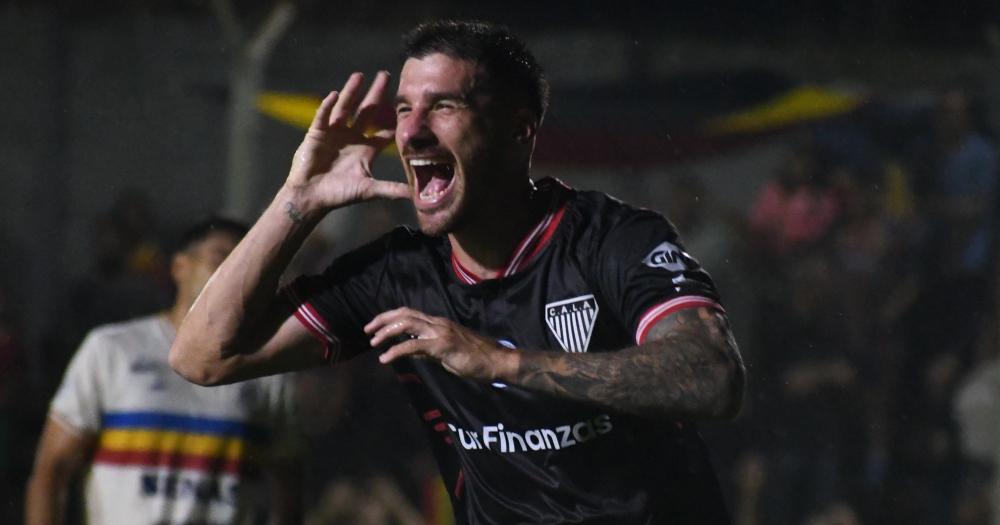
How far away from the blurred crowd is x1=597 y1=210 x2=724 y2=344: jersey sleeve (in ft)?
15.0

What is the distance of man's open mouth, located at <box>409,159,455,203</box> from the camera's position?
356 cm

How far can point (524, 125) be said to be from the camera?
3.72 m

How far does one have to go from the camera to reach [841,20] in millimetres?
9602

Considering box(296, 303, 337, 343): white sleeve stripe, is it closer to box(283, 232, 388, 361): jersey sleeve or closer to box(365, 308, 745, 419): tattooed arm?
box(283, 232, 388, 361): jersey sleeve

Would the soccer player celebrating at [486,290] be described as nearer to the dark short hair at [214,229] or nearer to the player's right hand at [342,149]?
the player's right hand at [342,149]

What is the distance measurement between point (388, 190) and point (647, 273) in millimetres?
699

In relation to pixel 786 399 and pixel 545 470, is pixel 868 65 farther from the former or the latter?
pixel 545 470

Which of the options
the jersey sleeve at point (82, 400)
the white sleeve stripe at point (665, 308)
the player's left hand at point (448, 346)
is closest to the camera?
the player's left hand at point (448, 346)

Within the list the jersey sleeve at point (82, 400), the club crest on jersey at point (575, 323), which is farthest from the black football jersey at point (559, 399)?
the jersey sleeve at point (82, 400)

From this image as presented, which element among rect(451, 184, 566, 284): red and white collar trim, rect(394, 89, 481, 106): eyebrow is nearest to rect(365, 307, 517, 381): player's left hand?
rect(451, 184, 566, 284): red and white collar trim

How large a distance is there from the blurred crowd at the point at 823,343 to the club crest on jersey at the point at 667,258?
4.67m

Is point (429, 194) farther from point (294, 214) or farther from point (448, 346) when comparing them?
point (448, 346)

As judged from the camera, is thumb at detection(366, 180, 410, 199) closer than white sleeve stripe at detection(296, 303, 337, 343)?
Yes

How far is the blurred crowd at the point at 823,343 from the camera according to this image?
8.08 m
